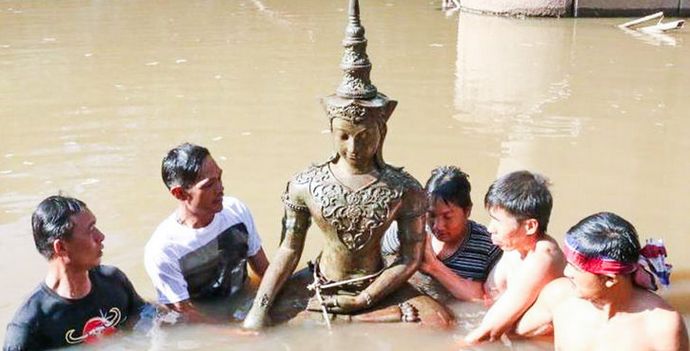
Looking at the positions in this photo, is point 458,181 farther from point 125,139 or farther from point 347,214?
point 125,139

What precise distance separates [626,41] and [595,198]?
629cm

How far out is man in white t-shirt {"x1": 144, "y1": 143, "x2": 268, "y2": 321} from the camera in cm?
386

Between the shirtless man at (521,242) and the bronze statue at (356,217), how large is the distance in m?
0.26

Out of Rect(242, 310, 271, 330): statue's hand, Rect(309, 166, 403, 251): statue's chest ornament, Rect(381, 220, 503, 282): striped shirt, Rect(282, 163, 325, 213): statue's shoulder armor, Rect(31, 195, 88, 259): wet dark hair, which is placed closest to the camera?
Rect(31, 195, 88, 259): wet dark hair

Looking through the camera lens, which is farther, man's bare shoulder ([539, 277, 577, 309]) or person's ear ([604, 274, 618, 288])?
man's bare shoulder ([539, 277, 577, 309])

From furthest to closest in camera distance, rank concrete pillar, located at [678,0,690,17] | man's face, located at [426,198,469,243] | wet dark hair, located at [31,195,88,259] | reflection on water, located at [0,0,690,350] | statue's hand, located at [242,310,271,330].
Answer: concrete pillar, located at [678,0,690,17] → reflection on water, located at [0,0,690,350] → man's face, located at [426,198,469,243] → statue's hand, located at [242,310,271,330] → wet dark hair, located at [31,195,88,259]

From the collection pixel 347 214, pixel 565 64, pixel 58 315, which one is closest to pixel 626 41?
pixel 565 64

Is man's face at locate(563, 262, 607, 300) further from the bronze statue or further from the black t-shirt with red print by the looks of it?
the black t-shirt with red print

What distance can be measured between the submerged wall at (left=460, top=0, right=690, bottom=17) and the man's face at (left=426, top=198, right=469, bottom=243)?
10230mm

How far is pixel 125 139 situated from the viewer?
712cm

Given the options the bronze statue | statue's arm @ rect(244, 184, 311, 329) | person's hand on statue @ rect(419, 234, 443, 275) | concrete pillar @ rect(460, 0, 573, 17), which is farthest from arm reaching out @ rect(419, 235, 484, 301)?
concrete pillar @ rect(460, 0, 573, 17)

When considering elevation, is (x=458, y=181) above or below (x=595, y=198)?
above

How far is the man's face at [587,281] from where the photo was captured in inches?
118

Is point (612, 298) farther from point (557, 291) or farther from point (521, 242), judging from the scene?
point (521, 242)
